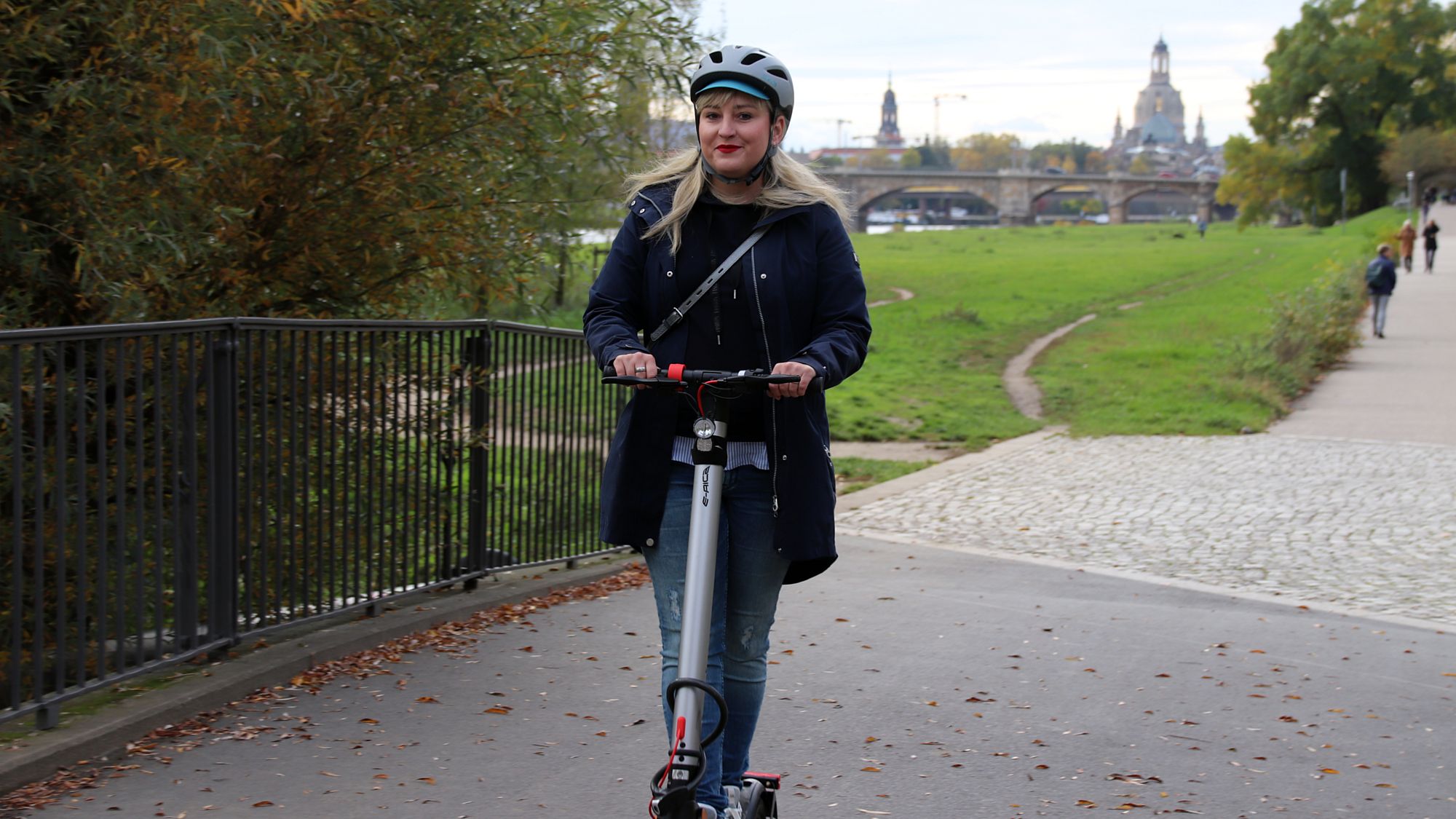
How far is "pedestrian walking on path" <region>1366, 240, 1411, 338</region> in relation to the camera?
25.8m

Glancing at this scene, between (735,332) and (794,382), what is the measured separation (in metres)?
0.35

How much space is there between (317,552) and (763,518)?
304 centimetres

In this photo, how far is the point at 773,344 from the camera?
363cm

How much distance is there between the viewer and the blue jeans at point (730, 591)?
3.65m

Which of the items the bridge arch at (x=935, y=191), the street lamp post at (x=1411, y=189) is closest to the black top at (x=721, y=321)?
the street lamp post at (x=1411, y=189)

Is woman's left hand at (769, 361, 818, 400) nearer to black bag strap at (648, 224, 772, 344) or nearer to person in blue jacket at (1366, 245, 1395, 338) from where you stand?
black bag strap at (648, 224, 772, 344)

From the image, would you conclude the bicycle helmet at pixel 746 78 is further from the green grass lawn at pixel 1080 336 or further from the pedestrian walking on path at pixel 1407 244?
the pedestrian walking on path at pixel 1407 244

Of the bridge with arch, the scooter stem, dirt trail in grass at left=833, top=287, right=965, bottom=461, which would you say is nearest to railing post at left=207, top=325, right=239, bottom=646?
the scooter stem

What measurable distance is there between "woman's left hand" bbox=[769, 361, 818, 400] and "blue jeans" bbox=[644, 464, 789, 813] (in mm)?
341

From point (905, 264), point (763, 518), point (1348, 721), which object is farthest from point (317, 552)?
point (905, 264)

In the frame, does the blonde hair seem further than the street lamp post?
No

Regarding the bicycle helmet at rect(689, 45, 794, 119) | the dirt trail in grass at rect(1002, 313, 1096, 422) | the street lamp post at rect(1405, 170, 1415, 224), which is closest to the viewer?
the bicycle helmet at rect(689, 45, 794, 119)

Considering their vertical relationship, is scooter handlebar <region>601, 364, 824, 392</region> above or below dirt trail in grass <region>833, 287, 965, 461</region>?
above

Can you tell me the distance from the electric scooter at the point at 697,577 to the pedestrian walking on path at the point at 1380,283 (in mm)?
24842
